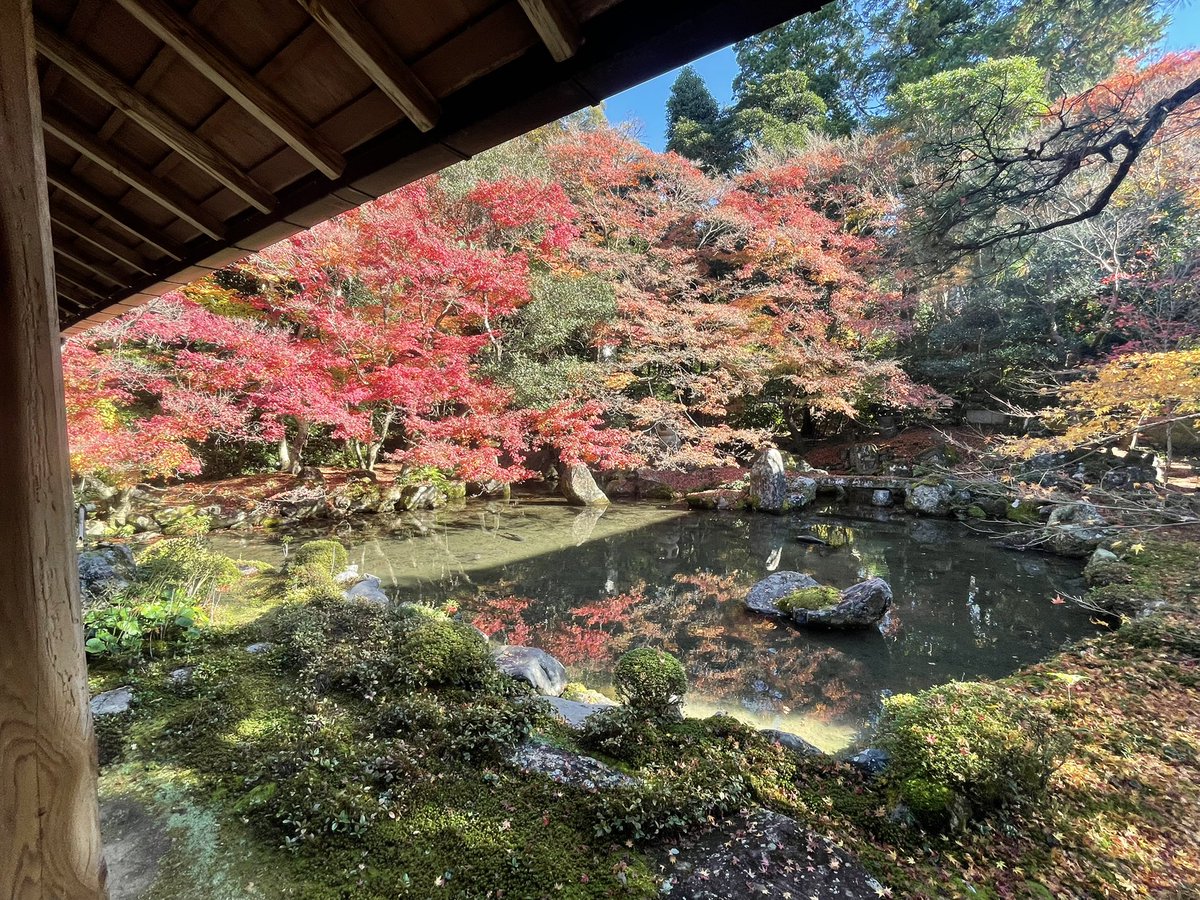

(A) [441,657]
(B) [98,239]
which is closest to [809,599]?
(A) [441,657]

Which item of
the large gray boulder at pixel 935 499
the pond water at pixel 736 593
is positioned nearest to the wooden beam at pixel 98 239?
the pond water at pixel 736 593

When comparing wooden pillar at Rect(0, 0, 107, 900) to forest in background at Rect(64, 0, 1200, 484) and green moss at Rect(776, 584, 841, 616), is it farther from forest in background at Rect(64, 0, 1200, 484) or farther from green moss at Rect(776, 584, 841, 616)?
forest in background at Rect(64, 0, 1200, 484)

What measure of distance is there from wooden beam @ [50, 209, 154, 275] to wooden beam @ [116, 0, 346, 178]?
173cm

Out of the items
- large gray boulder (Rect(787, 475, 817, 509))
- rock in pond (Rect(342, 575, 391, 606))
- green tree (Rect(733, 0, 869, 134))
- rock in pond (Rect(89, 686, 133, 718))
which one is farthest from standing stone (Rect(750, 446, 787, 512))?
green tree (Rect(733, 0, 869, 134))

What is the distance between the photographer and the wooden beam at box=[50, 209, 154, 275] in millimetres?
2600

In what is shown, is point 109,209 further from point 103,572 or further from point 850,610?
A: point 850,610

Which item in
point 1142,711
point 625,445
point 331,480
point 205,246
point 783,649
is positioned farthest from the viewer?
point 625,445

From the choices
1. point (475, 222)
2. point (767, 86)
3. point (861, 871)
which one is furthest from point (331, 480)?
point (767, 86)

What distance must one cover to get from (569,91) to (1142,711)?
5.02m

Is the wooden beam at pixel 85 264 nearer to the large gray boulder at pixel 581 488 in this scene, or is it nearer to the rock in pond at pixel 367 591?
the rock in pond at pixel 367 591

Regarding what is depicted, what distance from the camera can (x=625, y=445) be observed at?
12.0m

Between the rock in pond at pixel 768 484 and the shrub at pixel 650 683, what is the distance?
8.38m

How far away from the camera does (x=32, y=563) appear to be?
89 centimetres

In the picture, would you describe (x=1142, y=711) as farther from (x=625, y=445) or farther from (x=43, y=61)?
(x=625, y=445)
